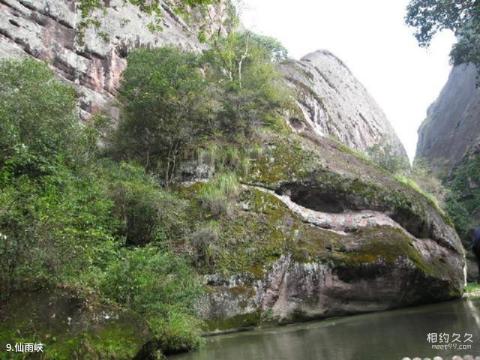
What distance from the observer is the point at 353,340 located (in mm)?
8484

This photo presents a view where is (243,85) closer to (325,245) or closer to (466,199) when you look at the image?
(325,245)

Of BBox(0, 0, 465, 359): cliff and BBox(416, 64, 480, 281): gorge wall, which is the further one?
BBox(416, 64, 480, 281): gorge wall

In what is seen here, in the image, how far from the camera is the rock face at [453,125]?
39312 mm

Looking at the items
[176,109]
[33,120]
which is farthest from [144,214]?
[176,109]

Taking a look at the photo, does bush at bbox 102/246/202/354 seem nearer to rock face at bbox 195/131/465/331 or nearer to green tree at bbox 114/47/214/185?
rock face at bbox 195/131/465/331

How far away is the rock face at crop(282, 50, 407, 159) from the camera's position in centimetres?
2578

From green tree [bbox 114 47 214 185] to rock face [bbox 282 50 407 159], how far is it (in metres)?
5.63

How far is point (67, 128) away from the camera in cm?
1315

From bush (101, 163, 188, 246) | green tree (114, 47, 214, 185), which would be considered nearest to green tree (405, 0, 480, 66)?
green tree (114, 47, 214, 185)

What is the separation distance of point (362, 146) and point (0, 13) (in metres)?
23.1

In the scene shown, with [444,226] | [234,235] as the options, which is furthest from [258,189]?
[444,226]

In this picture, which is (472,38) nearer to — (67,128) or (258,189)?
(258,189)

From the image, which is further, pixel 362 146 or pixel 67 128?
pixel 362 146

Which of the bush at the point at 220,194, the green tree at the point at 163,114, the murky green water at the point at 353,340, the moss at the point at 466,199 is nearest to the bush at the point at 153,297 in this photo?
the murky green water at the point at 353,340
